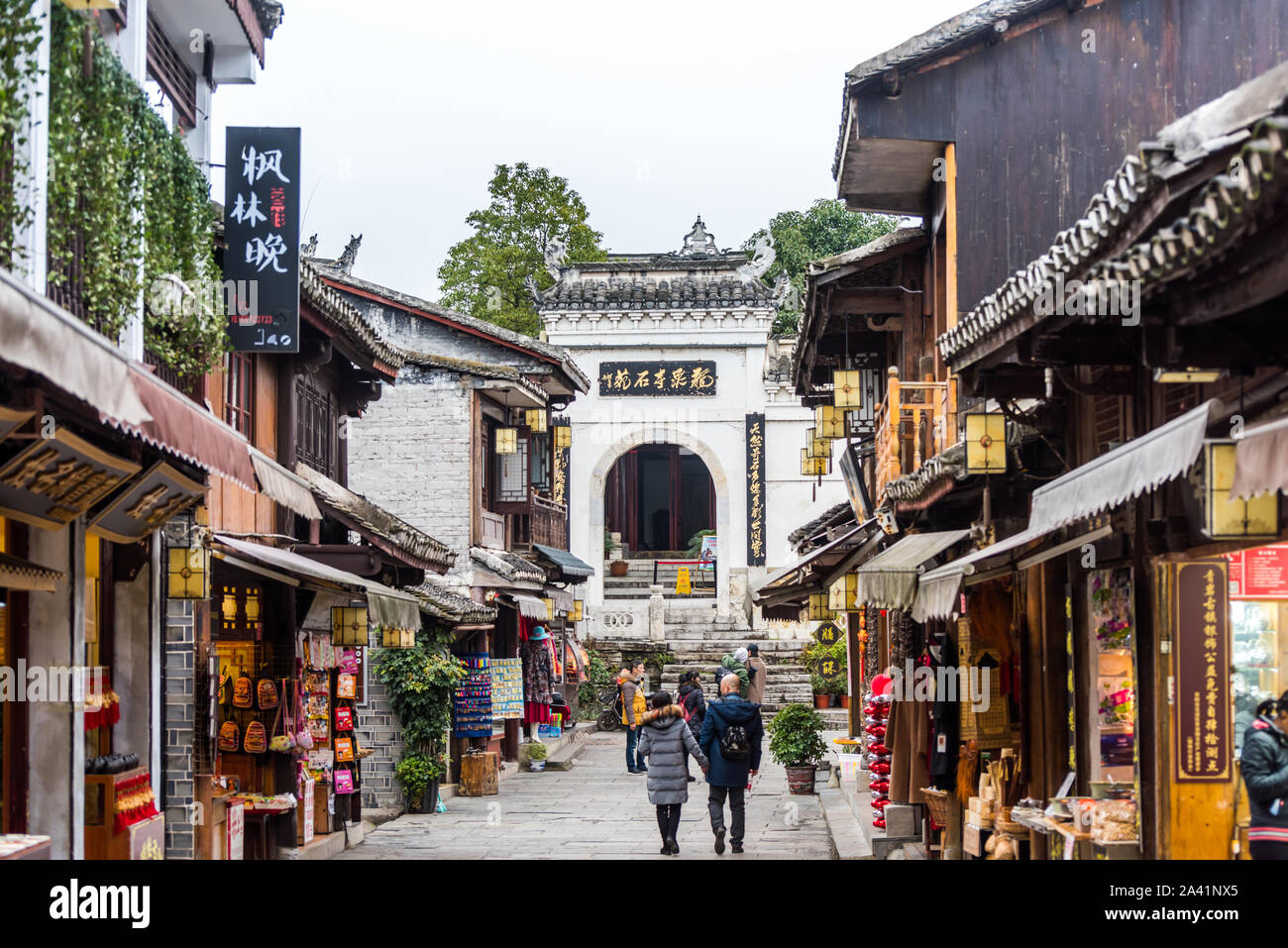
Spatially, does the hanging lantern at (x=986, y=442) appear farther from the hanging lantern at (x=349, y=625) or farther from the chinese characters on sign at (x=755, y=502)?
the chinese characters on sign at (x=755, y=502)

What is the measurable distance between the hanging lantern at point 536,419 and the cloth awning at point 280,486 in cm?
1801

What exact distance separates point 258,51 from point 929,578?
8.33 m

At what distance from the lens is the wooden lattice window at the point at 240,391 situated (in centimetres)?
1507

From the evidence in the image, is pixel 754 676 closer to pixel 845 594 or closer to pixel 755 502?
pixel 845 594

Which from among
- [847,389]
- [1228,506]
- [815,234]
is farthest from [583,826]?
[815,234]

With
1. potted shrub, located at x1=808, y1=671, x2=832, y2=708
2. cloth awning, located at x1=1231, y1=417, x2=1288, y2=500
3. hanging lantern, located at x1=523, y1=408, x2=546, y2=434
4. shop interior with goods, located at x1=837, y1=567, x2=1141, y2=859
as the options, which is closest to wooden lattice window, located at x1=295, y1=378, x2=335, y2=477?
shop interior with goods, located at x1=837, y1=567, x2=1141, y2=859

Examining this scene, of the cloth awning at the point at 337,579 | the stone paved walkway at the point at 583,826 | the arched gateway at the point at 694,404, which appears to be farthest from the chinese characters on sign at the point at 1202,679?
the arched gateway at the point at 694,404

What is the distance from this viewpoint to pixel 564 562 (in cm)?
3266

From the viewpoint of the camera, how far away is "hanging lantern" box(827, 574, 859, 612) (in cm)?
1762

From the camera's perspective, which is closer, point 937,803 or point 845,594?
point 937,803

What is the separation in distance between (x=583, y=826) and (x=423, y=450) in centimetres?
934

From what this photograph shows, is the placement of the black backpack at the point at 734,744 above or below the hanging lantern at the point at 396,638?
below

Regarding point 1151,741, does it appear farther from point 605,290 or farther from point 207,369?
point 605,290
